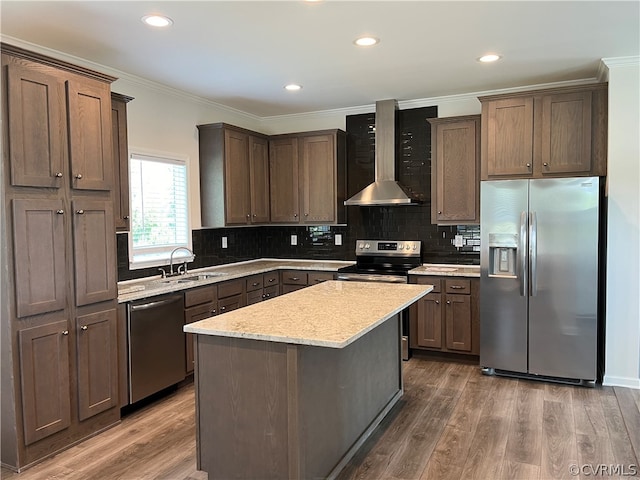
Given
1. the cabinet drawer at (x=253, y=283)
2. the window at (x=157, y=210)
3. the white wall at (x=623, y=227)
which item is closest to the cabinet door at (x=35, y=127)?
the window at (x=157, y=210)

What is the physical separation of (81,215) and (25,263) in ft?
1.52

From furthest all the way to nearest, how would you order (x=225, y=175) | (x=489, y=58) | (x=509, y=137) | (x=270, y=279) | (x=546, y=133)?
(x=270, y=279) < (x=225, y=175) < (x=509, y=137) < (x=546, y=133) < (x=489, y=58)

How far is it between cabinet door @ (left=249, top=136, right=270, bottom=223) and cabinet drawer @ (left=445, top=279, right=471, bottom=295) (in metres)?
2.25

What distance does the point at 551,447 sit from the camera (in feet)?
9.85

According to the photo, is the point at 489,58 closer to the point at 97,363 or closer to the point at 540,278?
the point at 540,278

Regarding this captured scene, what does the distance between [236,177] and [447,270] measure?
240cm

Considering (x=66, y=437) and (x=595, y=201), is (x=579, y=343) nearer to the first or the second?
(x=595, y=201)

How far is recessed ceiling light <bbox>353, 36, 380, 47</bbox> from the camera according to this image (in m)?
3.33

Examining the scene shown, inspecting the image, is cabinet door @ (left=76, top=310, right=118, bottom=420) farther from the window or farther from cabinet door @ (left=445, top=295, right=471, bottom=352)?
cabinet door @ (left=445, top=295, right=471, bottom=352)

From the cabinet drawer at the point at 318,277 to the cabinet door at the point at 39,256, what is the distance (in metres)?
2.76

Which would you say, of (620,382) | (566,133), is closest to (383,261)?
(566,133)

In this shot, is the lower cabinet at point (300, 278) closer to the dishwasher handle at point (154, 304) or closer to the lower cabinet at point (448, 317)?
the lower cabinet at point (448, 317)

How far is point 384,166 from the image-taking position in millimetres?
5297

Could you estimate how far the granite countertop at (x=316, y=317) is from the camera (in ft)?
7.25
